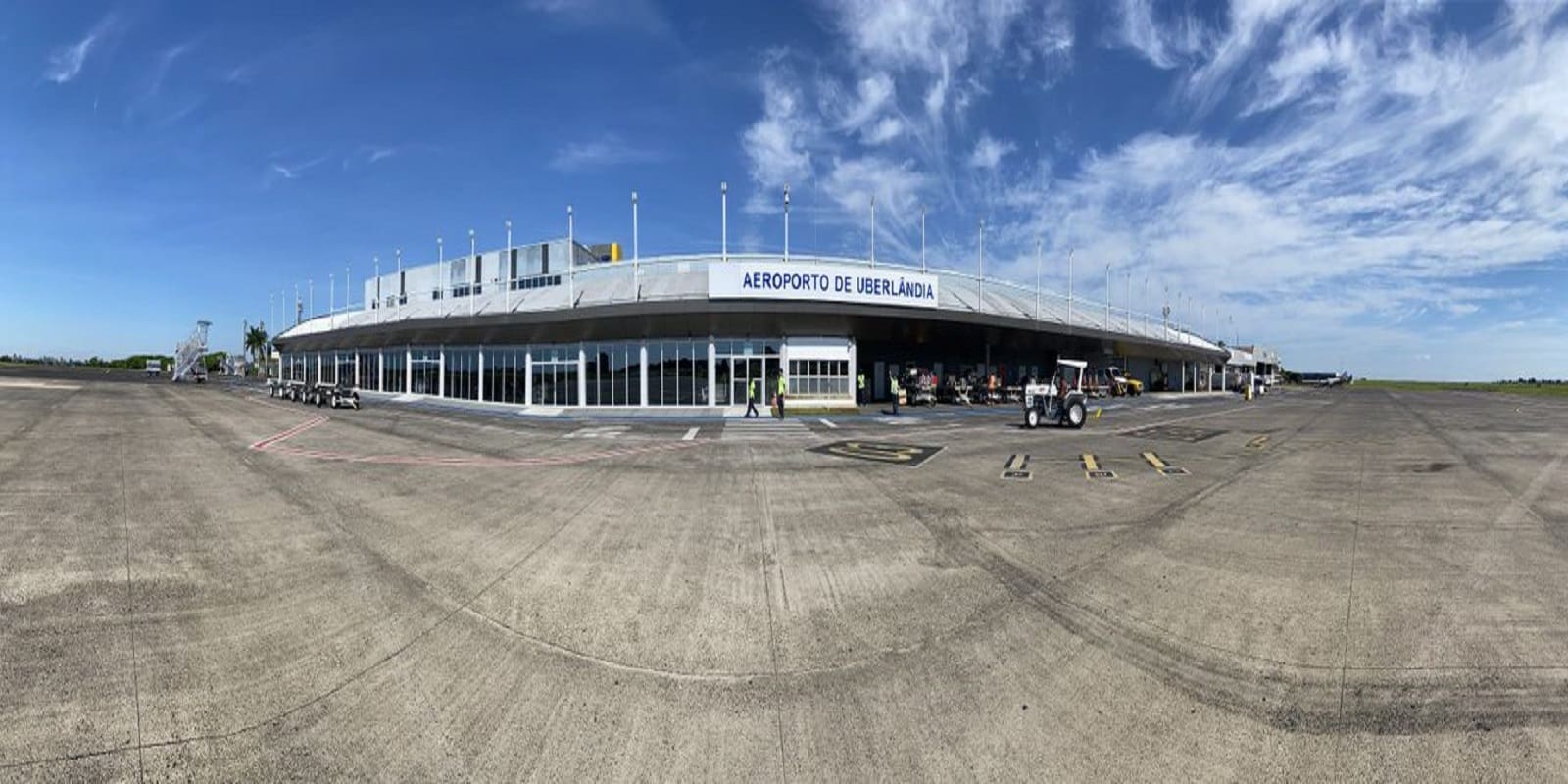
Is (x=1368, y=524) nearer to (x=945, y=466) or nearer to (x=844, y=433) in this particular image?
(x=945, y=466)

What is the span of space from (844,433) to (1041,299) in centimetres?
3396

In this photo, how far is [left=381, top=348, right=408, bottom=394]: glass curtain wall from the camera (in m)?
47.1

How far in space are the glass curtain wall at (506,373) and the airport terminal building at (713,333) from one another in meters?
0.10

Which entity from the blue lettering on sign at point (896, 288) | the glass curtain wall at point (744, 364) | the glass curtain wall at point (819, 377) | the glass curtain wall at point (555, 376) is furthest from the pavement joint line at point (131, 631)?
the blue lettering on sign at point (896, 288)

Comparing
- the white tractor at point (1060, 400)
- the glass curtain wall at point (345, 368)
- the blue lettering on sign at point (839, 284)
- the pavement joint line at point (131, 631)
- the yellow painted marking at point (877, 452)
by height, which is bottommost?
the pavement joint line at point (131, 631)

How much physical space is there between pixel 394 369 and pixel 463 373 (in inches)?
433

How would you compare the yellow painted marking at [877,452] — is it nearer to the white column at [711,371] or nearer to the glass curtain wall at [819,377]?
the glass curtain wall at [819,377]

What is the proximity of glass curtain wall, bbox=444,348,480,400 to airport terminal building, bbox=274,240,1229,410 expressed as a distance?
0.13 metres

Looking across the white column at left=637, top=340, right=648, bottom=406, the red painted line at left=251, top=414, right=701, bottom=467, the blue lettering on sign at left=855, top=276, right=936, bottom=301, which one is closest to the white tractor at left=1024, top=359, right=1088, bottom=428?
the blue lettering on sign at left=855, top=276, right=936, bottom=301

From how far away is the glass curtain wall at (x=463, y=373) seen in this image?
40.7 metres

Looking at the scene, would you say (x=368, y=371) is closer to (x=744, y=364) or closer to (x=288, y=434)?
(x=744, y=364)

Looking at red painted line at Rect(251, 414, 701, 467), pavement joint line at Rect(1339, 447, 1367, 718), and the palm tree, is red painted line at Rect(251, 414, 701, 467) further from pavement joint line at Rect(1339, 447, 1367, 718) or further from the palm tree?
the palm tree

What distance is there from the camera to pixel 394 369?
48406 millimetres

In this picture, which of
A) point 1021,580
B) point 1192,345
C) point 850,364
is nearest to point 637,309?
point 850,364
